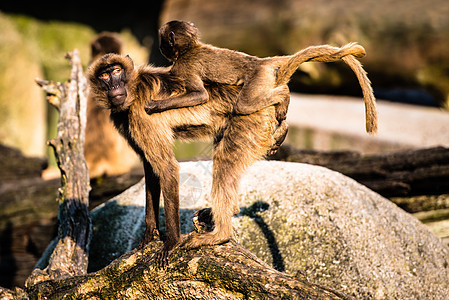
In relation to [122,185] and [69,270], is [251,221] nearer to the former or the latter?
[69,270]

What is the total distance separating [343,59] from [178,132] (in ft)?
4.47

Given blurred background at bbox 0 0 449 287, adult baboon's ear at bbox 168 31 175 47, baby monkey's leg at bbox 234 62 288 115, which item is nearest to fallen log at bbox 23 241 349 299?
baby monkey's leg at bbox 234 62 288 115

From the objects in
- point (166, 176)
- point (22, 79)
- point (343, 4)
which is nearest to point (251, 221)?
point (166, 176)

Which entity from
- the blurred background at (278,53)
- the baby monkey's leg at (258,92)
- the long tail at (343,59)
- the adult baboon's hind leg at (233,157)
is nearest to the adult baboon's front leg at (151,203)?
the adult baboon's hind leg at (233,157)

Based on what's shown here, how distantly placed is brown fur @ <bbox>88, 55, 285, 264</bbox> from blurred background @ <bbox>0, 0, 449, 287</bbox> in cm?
172

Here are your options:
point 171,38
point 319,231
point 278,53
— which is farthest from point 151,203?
point 278,53

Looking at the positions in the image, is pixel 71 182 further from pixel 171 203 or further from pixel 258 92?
pixel 258 92

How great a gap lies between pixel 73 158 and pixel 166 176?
5.74 feet

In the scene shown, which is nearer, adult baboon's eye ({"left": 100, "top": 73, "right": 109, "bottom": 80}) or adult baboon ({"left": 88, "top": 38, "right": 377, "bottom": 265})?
adult baboon ({"left": 88, "top": 38, "right": 377, "bottom": 265})

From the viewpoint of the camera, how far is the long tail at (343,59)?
3.55 m

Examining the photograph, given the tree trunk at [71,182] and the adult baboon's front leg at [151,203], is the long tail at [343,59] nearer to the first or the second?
the adult baboon's front leg at [151,203]

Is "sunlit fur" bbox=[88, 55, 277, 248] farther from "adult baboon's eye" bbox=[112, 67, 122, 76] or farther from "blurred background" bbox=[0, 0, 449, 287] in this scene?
"blurred background" bbox=[0, 0, 449, 287]

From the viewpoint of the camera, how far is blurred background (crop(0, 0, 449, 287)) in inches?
291

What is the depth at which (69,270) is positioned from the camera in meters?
4.27
